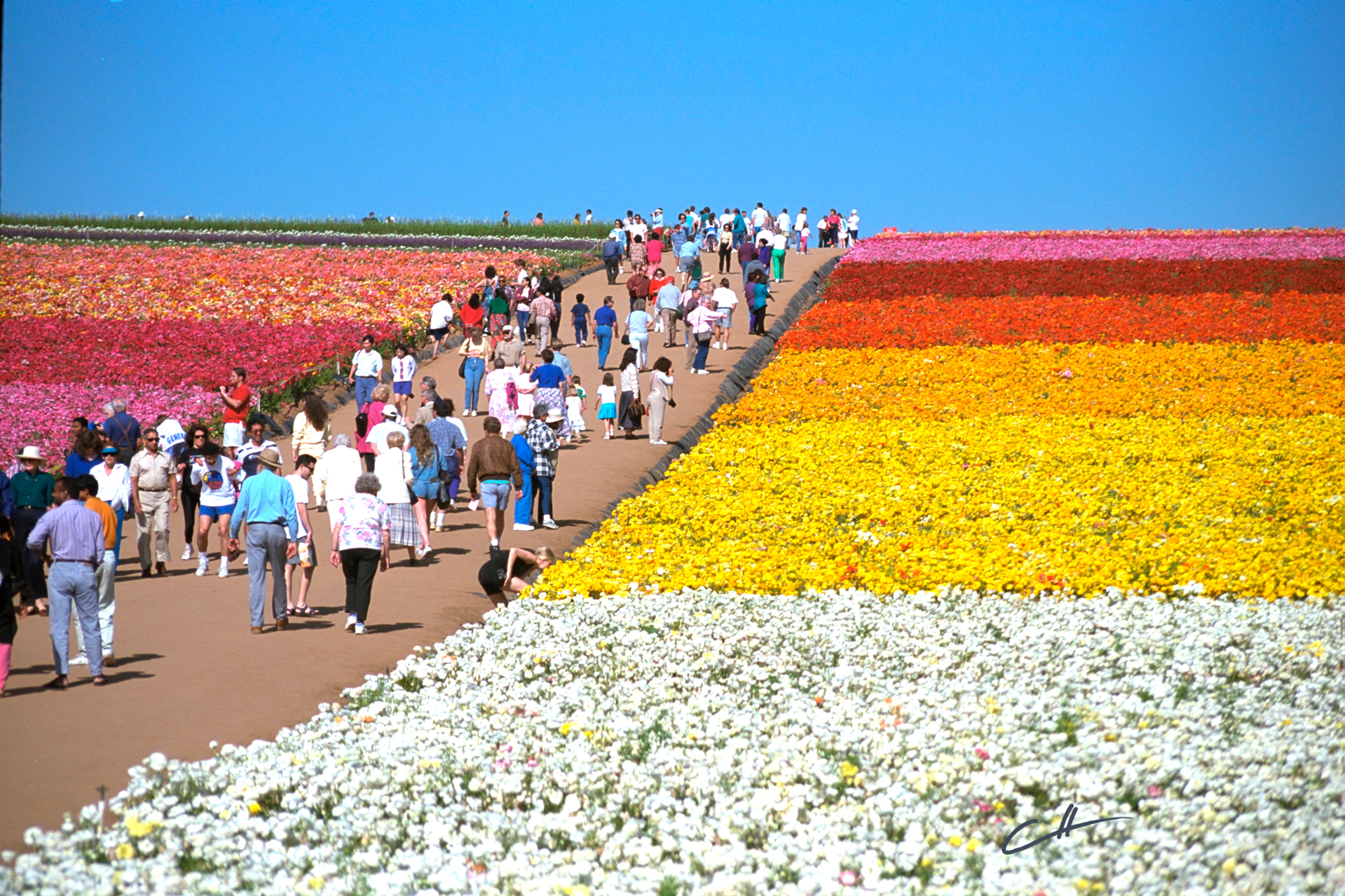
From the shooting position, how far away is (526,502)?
16.6 meters

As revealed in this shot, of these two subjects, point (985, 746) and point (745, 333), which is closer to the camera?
point (985, 746)

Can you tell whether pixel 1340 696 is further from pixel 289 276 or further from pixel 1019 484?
pixel 289 276

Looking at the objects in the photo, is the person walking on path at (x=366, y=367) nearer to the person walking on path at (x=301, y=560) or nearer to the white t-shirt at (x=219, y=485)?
the white t-shirt at (x=219, y=485)

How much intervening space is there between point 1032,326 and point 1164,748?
22.2 meters

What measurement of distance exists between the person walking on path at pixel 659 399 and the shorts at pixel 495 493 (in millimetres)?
6141

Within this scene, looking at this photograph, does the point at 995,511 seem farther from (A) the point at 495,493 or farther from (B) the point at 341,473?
(B) the point at 341,473

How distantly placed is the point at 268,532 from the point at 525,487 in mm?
4496

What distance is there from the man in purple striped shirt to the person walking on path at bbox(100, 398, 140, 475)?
20.8 feet

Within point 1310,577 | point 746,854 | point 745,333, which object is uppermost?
point 745,333

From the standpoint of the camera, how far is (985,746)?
8555 millimetres

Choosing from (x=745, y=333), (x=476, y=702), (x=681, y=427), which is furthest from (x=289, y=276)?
(x=476, y=702)

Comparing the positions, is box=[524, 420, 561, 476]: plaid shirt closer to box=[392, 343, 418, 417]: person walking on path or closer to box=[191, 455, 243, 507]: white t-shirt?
box=[191, 455, 243, 507]: white t-shirt

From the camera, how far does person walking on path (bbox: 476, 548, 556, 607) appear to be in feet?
43.2
